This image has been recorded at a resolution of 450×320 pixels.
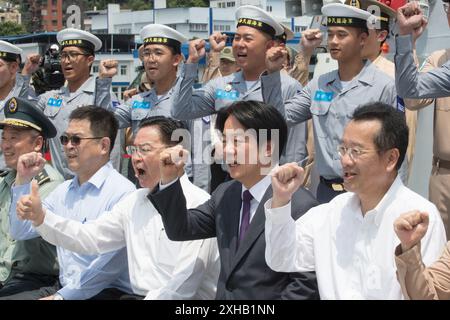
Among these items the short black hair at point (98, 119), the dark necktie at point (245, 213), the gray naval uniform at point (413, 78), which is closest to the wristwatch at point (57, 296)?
the short black hair at point (98, 119)

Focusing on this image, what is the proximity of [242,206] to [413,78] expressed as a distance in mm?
1019

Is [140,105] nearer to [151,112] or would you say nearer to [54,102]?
[151,112]

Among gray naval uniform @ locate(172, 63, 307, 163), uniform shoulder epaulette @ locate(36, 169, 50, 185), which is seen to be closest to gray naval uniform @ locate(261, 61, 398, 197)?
gray naval uniform @ locate(172, 63, 307, 163)

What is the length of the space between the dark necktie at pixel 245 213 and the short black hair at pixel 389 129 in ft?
1.82

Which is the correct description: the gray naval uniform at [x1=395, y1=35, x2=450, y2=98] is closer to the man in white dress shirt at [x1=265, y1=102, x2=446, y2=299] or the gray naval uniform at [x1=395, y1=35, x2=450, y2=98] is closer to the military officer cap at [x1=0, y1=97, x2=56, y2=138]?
the man in white dress shirt at [x1=265, y1=102, x2=446, y2=299]

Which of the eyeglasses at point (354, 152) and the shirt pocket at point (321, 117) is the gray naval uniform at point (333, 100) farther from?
the eyeglasses at point (354, 152)

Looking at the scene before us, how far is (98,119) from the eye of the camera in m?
4.12

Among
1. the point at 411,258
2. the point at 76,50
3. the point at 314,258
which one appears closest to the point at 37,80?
the point at 76,50

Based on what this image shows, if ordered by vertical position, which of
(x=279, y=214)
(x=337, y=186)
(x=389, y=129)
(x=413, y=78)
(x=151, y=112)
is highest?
(x=413, y=78)

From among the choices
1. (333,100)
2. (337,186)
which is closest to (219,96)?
(333,100)

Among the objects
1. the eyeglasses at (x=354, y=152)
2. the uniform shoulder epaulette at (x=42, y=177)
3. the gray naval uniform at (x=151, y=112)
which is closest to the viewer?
the eyeglasses at (x=354, y=152)

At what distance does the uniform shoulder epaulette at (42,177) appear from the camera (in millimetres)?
4207

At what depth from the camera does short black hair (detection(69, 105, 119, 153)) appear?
13.4 feet

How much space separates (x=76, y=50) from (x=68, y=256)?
2.35 metres
